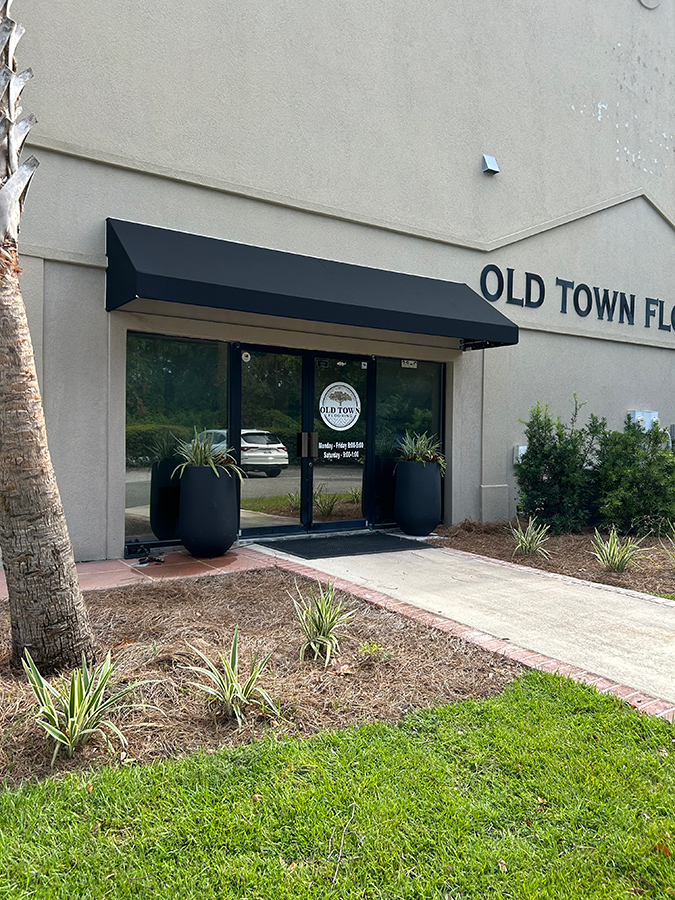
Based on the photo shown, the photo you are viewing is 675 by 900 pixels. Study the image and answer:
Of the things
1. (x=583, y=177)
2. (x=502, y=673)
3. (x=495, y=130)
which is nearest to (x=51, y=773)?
(x=502, y=673)

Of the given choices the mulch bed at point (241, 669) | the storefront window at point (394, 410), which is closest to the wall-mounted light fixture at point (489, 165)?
the storefront window at point (394, 410)

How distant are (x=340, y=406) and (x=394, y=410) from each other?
992 millimetres

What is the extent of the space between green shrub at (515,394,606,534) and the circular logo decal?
8.18ft

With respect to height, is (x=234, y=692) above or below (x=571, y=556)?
above

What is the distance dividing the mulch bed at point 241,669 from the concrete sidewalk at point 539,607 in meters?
0.59

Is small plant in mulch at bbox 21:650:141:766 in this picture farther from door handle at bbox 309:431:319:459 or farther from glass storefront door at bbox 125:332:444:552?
door handle at bbox 309:431:319:459

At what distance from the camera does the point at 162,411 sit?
7.71m

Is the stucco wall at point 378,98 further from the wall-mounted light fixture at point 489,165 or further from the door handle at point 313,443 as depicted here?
the door handle at point 313,443

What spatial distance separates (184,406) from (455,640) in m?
4.57

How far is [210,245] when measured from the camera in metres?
7.53

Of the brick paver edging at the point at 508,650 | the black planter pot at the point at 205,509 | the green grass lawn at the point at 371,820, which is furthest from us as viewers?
the black planter pot at the point at 205,509

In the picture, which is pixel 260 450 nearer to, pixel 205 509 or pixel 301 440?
pixel 301 440

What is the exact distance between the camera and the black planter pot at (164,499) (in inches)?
307

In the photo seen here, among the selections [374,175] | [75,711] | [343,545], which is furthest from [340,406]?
[75,711]
